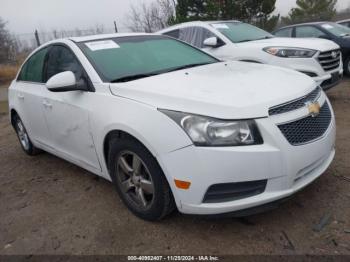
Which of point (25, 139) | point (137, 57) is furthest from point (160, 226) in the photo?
point (25, 139)

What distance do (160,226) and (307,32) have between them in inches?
306

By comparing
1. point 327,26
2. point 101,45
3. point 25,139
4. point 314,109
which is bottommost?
point 25,139

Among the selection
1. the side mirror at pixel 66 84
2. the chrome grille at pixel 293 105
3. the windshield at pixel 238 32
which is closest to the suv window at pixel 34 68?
the side mirror at pixel 66 84

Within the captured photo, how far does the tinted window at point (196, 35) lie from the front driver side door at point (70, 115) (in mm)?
3488

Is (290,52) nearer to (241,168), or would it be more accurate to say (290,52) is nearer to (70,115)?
(70,115)

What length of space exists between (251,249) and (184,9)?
14.2m

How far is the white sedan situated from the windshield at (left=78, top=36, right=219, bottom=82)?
0.01m

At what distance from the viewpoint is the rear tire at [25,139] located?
4.94 metres

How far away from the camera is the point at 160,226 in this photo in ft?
9.49

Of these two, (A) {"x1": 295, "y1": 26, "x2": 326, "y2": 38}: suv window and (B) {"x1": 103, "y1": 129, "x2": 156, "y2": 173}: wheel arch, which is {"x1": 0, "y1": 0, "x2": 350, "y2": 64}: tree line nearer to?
(A) {"x1": 295, "y1": 26, "x2": 326, "y2": 38}: suv window

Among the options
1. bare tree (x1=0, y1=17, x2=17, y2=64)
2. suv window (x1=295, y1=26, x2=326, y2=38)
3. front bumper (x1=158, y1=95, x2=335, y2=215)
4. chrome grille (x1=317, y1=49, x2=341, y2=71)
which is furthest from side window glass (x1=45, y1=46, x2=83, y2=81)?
bare tree (x1=0, y1=17, x2=17, y2=64)

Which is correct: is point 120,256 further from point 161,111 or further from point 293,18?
point 293,18

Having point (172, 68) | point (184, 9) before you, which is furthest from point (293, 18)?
point (172, 68)

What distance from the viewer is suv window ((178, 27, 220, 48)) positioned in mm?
6803
